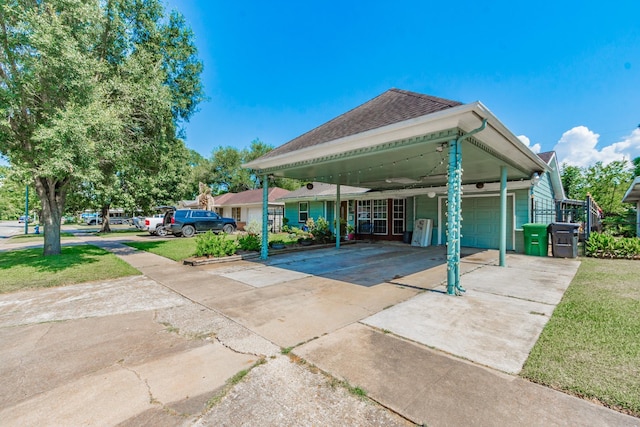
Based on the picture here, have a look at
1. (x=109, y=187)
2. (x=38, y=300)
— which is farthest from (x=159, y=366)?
(x=109, y=187)

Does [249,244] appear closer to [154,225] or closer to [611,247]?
[611,247]

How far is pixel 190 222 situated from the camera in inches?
688

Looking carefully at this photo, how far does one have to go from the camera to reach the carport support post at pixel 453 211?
4.82 m

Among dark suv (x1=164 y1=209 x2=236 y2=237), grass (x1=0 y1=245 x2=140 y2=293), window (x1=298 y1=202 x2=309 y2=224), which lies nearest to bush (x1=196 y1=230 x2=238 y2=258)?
grass (x1=0 y1=245 x2=140 y2=293)

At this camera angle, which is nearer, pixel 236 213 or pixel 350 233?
pixel 350 233

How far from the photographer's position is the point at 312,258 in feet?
30.4

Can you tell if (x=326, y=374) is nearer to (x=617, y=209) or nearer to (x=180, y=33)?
(x=180, y=33)

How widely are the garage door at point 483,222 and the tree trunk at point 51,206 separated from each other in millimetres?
15105

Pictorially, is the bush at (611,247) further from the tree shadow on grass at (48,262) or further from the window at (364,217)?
the tree shadow on grass at (48,262)

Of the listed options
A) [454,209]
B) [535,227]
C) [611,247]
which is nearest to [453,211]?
[454,209]

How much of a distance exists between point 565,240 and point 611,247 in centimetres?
123

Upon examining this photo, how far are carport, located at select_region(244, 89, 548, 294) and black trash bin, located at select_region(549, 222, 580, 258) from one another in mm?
1993

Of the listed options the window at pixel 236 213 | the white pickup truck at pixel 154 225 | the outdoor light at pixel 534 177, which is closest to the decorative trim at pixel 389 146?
the outdoor light at pixel 534 177

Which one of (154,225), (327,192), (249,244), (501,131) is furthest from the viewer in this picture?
(154,225)
